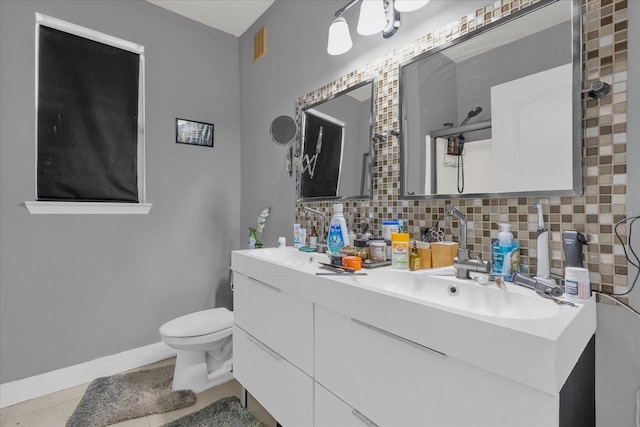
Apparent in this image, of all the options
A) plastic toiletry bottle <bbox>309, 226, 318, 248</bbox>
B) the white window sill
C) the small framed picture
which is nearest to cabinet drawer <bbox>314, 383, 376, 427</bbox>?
plastic toiletry bottle <bbox>309, 226, 318, 248</bbox>

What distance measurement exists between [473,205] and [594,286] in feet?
1.35

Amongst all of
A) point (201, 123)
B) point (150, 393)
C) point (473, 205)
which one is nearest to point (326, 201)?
point (473, 205)

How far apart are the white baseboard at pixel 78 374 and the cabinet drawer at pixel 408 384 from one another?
174 cm

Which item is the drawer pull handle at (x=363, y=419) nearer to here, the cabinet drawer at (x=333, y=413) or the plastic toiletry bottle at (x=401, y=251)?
the cabinet drawer at (x=333, y=413)

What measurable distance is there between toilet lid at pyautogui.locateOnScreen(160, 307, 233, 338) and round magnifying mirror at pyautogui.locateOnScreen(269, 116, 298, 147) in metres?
1.19

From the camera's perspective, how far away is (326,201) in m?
1.78

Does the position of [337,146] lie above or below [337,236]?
above

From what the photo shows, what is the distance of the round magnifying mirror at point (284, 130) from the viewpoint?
6.21 ft

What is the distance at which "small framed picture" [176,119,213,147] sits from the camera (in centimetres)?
234

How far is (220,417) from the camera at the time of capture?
1.58m

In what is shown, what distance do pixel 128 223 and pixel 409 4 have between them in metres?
2.16

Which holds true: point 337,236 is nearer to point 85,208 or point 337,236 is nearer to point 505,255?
point 505,255

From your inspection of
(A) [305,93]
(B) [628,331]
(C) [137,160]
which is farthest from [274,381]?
(C) [137,160]

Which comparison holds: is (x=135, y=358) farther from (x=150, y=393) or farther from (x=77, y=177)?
(x=77, y=177)
